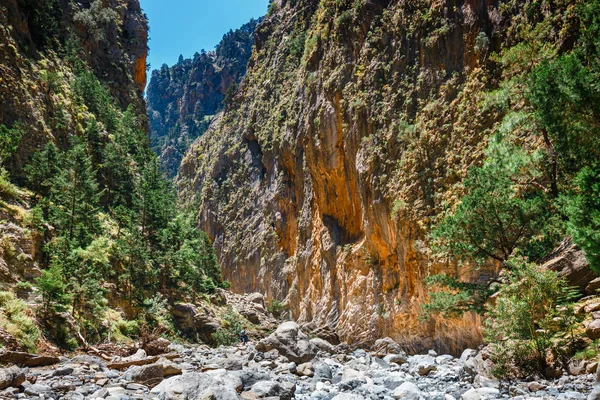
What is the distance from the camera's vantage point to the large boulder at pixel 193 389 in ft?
25.2

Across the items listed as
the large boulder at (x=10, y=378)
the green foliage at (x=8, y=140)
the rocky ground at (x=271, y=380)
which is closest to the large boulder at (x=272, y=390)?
the rocky ground at (x=271, y=380)

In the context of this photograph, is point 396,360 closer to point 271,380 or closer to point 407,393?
point 407,393

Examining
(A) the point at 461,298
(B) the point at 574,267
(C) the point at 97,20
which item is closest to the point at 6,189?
(A) the point at 461,298

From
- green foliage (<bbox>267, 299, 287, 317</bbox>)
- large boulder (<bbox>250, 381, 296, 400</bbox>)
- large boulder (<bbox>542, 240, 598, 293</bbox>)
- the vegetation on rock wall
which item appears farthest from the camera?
green foliage (<bbox>267, 299, 287, 317</bbox>)

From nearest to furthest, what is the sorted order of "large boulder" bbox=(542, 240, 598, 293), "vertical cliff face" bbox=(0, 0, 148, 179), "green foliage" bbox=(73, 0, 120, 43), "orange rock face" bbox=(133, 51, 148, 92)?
"large boulder" bbox=(542, 240, 598, 293), "vertical cliff face" bbox=(0, 0, 148, 179), "green foliage" bbox=(73, 0, 120, 43), "orange rock face" bbox=(133, 51, 148, 92)

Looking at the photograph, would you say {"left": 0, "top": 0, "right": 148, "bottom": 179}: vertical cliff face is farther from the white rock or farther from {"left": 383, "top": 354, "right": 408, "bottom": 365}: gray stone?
the white rock

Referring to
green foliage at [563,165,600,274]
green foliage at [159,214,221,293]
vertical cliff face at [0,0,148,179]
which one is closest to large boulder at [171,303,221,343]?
green foliage at [159,214,221,293]

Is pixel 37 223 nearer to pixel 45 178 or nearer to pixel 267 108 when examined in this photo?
pixel 45 178

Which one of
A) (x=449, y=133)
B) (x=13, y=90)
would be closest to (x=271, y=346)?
(x=449, y=133)

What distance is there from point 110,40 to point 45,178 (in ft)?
115

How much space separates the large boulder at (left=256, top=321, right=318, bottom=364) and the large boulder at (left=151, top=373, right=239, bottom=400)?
7837 mm

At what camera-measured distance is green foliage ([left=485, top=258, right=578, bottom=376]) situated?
29.9 feet

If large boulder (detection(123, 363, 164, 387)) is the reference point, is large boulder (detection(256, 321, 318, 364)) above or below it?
above

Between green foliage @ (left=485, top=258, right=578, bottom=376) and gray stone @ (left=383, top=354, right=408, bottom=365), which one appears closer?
green foliage @ (left=485, top=258, right=578, bottom=376)
